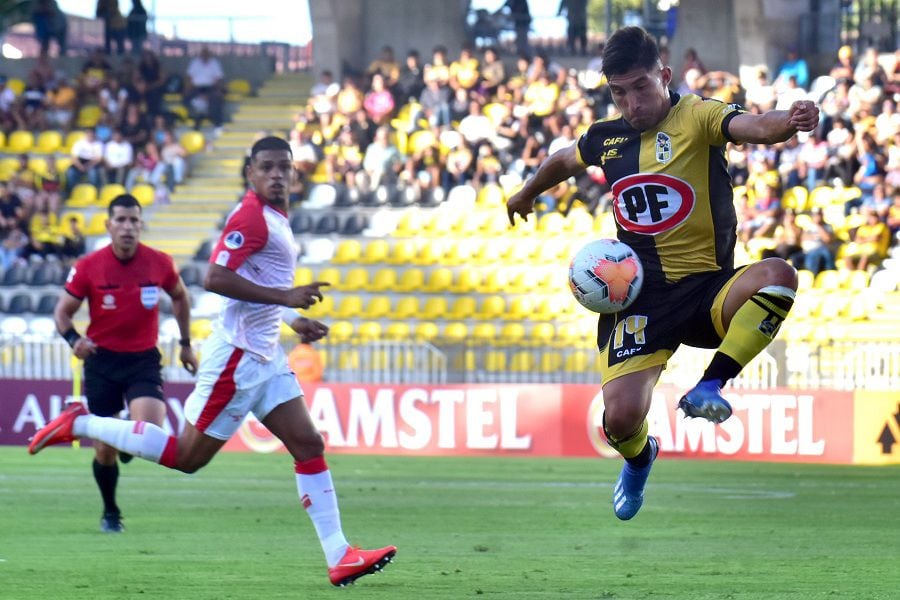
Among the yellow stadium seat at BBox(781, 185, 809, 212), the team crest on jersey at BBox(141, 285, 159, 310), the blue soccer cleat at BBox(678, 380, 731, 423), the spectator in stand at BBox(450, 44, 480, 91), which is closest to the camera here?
the blue soccer cleat at BBox(678, 380, 731, 423)

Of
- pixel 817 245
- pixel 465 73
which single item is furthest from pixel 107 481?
pixel 465 73

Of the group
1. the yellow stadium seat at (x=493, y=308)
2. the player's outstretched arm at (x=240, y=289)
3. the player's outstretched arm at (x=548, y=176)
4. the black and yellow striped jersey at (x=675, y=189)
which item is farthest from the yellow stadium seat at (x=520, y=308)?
the player's outstretched arm at (x=240, y=289)

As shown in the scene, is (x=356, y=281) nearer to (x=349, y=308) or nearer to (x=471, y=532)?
(x=349, y=308)

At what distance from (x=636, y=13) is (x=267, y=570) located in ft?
85.8

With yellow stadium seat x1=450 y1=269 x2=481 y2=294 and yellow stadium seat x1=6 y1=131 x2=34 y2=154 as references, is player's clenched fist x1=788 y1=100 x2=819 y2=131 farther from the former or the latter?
yellow stadium seat x1=6 y1=131 x2=34 y2=154

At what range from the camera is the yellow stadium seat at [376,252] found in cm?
2508

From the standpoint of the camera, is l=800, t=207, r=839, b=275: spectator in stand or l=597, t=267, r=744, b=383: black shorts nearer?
l=597, t=267, r=744, b=383: black shorts

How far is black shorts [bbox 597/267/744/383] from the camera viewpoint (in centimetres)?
773

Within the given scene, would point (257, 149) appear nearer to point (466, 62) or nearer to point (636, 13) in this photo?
point (466, 62)

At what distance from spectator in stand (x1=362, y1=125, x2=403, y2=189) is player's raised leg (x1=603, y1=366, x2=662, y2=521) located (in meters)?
18.3

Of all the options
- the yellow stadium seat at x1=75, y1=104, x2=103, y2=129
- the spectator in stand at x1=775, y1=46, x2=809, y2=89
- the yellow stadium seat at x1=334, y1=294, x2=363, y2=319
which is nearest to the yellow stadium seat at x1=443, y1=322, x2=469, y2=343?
the yellow stadium seat at x1=334, y1=294, x2=363, y2=319

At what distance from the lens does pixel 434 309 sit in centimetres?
2377

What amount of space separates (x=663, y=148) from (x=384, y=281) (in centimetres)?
1701

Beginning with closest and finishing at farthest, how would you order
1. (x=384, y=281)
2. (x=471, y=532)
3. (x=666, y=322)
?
(x=666, y=322) < (x=471, y=532) < (x=384, y=281)
